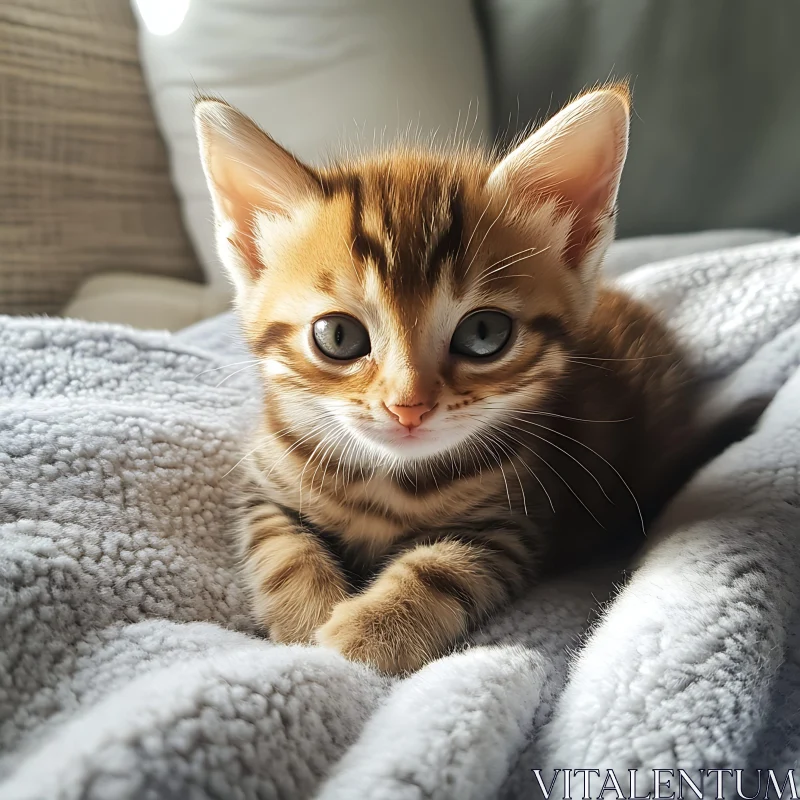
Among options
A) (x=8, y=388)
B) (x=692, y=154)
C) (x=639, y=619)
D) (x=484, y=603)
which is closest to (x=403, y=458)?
(x=484, y=603)

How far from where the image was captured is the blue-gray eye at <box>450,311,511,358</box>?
2.06ft

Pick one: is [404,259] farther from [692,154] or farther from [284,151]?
[692,154]

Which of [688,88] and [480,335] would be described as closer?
[480,335]

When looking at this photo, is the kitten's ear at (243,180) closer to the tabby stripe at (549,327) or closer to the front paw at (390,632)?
the tabby stripe at (549,327)

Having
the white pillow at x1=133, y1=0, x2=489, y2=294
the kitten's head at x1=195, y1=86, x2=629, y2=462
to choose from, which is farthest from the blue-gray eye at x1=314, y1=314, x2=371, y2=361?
the white pillow at x1=133, y1=0, x2=489, y2=294

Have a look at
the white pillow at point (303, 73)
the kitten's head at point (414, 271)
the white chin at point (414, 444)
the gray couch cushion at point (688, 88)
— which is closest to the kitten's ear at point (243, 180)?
the kitten's head at point (414, 271)

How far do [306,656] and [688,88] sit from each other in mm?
1391

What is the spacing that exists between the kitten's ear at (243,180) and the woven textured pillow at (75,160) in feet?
2.36

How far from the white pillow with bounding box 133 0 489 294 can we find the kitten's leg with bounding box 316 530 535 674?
96cm

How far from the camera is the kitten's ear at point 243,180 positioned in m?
0.67

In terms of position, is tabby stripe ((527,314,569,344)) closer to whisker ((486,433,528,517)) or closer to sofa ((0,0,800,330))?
whisker ((486,433,528,517))

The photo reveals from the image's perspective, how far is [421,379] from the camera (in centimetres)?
59

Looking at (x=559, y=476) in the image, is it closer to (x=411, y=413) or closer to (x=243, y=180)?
(x=411, y=413)

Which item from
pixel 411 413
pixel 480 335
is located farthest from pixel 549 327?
pixel 411 413
